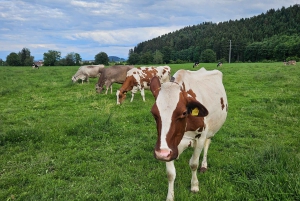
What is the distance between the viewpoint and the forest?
262ft

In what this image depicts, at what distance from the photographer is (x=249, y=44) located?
292 ft

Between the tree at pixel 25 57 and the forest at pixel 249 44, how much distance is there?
36.6 meters

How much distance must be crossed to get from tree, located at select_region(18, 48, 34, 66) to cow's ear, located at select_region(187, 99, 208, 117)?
285 ft

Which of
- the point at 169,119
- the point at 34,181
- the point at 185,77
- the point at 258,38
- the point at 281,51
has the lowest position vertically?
the point at 34,181

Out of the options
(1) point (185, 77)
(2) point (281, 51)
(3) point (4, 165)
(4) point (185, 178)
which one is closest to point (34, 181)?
(3) point (4, 165)

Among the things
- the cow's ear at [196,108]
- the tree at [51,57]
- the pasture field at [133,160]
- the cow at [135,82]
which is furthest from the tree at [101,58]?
the cow's ear at [196,108]

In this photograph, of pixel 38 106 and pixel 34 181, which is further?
pixel 38 106

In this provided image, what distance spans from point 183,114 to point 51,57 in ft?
285

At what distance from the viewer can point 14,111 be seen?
10.6 metres

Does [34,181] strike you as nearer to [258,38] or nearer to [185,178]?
[185,178]

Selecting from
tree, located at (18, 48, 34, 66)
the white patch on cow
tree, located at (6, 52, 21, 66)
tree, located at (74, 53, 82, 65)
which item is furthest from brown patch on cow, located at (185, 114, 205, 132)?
tree, located at (6, 52, 21, 66)

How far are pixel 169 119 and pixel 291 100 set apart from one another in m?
9.81

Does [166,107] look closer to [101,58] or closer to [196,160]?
[196,160]

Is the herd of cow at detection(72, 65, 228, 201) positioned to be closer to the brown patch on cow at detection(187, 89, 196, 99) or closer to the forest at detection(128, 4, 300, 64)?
the brown patch on cow at detection(187, 89, 196, 99)
